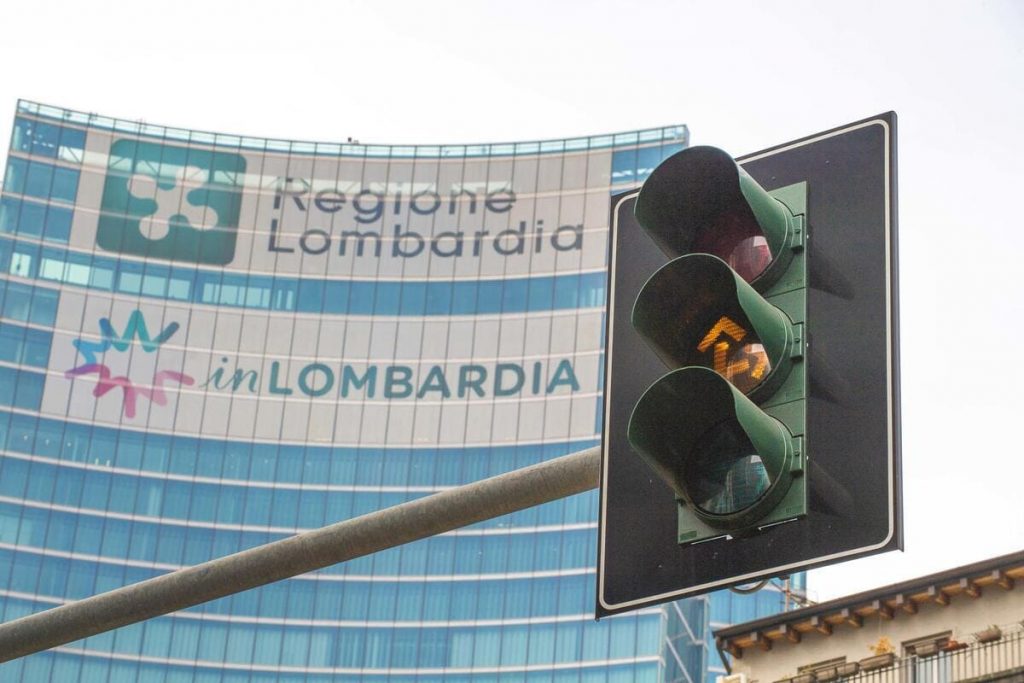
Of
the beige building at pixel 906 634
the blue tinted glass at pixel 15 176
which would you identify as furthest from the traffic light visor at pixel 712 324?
the blue tinted glass at pixel 15 176

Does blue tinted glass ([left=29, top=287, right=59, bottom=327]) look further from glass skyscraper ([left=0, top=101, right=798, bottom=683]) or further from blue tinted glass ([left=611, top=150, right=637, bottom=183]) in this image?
blue tinted glass ([left=611, top=150, right=637, bottom=183])

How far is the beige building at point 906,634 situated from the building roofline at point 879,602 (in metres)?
0.02

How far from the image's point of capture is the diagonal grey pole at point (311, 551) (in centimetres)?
660

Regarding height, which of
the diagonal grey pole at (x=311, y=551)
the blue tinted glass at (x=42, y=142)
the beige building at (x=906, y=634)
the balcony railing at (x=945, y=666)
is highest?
the blue tinted glass at (x=42, y=142)

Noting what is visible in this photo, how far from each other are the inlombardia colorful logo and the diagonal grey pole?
11481cm

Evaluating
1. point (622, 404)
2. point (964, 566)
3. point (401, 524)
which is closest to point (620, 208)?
point (622, 404)

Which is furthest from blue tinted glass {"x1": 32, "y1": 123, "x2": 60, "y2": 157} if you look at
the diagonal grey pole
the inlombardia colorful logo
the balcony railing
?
the diagonal grey pole

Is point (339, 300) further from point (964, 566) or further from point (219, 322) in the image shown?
point (964, 566)

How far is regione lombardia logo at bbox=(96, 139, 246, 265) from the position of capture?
12394 centimetres

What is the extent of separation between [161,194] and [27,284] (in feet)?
37.8

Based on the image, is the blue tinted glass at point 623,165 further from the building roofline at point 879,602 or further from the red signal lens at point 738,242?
the red signal lens at point 738,242

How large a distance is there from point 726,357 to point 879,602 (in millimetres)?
35566

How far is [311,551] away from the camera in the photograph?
22.9ft

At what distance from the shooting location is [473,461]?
11594 centimetres
